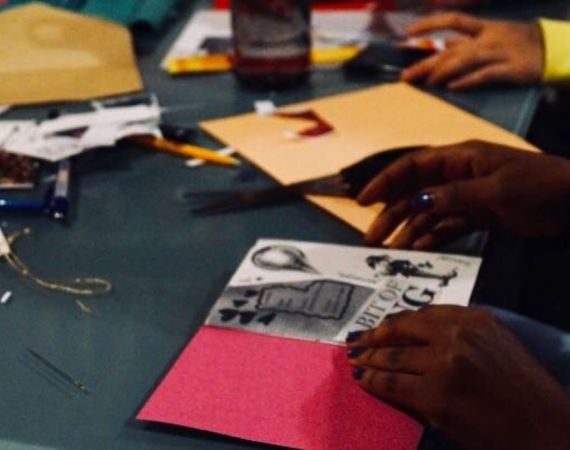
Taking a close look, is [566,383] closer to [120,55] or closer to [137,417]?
[137,417]

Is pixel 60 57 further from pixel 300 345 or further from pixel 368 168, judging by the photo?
pixel 300 345

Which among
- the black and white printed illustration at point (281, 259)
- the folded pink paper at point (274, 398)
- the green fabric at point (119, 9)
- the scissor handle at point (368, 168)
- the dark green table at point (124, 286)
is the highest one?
the green fabric at point (119, 9)

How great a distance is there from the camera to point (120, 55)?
1.24 meters

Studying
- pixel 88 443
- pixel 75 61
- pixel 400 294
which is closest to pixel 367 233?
pixel 400 294

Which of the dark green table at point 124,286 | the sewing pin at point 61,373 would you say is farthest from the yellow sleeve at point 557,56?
the sewing pin at point 61,373

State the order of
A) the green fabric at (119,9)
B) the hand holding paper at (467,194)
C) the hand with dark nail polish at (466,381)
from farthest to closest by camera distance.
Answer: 1. the green fabric at (119,9)
2. the hand holding paper at (467,194)
3. the hand with dark nail polish at (466,381)

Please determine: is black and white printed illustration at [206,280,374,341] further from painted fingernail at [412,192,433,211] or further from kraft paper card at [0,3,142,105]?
kraft paper card at [0,3,142,105]

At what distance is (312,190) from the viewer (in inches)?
36.9

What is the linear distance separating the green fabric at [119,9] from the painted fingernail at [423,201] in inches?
24.3

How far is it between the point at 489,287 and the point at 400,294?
375 mm

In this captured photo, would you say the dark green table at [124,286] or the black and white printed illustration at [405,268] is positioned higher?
the black and white printed illustration at [405,268]

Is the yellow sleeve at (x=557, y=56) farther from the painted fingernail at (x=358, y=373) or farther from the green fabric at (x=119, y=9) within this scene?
the painted fingernail at (x=358, y=373)

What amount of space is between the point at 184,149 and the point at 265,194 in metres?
0.14

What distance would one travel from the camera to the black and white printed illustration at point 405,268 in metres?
0.78
